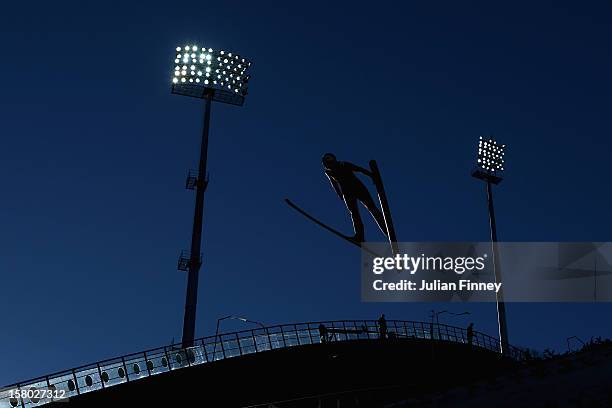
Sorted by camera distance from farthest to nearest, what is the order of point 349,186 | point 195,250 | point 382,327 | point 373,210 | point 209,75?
point 209,75
point 195,250
point 382,327
point 373,210
point 349,186

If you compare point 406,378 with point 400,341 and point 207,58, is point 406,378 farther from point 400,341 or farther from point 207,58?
point 207,58

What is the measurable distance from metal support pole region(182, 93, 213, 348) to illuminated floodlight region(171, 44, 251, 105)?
160 inches

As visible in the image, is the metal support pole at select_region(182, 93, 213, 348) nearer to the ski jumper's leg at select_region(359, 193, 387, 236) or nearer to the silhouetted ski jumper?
the ski jumper's leg at select_region(359, 193, 387, 236)

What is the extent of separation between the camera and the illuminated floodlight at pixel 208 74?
56094 mm

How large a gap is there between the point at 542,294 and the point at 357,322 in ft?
82.7

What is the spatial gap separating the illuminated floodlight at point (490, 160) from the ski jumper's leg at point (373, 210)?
175ft

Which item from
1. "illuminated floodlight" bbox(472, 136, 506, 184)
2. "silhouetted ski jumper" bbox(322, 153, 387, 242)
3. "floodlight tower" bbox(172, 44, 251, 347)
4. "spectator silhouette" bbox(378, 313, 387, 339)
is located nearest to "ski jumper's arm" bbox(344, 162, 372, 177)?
"silhouetted ski jumper" bbox(322, 153, 387, 242)

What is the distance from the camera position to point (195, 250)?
154 ft

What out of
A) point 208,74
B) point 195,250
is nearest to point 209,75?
point 208,74

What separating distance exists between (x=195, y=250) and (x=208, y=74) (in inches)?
636

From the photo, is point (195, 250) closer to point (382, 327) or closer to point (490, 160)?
point (382, 327)

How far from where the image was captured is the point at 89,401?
30.5 metres

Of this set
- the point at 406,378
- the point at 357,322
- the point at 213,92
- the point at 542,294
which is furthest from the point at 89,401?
Result: the point at 542,294

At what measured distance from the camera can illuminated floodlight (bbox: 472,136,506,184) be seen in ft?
235
